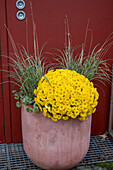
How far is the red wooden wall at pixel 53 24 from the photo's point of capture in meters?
2.22

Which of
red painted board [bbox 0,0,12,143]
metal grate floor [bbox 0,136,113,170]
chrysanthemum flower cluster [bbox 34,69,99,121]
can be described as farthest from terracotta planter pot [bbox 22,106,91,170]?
red painted board [bbox 0,0,12,143]

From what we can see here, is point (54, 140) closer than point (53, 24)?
Yes

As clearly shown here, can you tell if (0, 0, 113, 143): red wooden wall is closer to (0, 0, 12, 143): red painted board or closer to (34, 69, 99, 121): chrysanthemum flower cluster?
(0, 0, 12, 143): red painted board

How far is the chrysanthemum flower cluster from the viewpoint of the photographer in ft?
5.50

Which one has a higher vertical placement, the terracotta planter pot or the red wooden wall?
the red wooden wall

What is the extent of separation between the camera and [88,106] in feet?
5.70

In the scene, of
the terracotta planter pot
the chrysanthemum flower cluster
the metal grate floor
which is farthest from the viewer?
the metal grate floor

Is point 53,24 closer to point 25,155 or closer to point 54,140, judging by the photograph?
point 54,140

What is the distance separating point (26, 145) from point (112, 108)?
4.02ft

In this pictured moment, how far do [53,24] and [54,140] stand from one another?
1267 millimetres

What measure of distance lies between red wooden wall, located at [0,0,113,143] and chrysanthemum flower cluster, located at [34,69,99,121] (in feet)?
2.31

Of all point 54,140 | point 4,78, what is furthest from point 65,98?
point 4,78

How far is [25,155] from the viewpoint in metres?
2.33

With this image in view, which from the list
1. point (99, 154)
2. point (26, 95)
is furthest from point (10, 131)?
point (99, 154)
